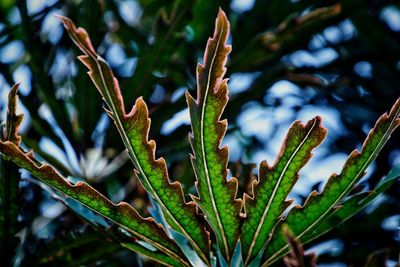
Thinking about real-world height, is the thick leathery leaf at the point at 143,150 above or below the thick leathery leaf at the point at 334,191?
above

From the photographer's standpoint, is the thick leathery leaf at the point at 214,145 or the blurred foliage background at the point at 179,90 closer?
the thick leathery leaf at the point at 214,145

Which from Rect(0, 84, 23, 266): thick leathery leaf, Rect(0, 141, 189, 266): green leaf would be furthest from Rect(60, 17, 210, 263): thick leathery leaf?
Rect(0, 84, 23, 266): thick leathery leaf

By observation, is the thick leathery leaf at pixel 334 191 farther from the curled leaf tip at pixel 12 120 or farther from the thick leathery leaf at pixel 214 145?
the curled leaf tip at pixel 12 120

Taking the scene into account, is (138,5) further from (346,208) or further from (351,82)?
(346,208)

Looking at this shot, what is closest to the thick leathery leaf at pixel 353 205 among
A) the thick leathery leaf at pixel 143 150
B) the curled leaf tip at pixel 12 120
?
the thick leathery leaf at pixel 143 150

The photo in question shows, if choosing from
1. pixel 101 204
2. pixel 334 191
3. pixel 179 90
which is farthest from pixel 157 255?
pixel 179 90

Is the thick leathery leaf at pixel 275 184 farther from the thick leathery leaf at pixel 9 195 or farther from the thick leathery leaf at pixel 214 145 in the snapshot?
the thick leathery leaf at pixel 9 195

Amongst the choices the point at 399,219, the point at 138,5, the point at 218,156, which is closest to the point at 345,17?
the point at 399,219

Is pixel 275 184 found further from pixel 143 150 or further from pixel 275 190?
pixel 143 150
